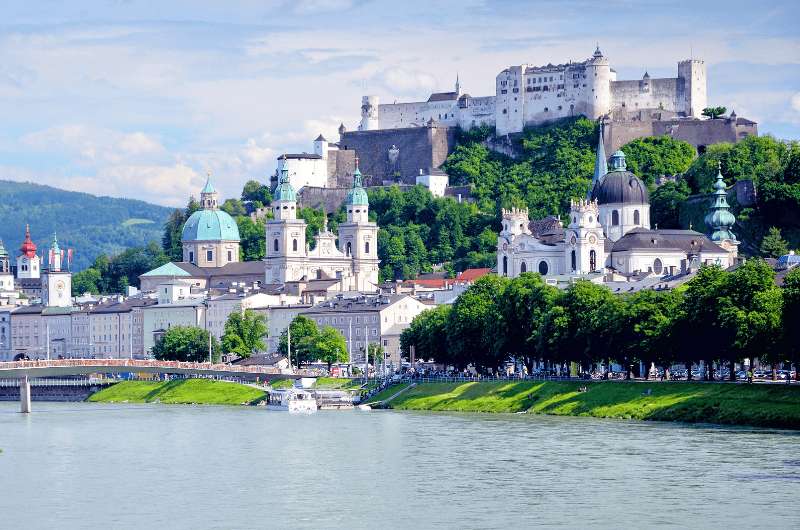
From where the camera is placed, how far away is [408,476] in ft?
192

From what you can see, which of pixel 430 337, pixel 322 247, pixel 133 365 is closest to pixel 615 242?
pixel 430 337

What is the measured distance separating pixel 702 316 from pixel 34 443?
26899 mm

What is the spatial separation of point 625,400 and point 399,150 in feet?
325

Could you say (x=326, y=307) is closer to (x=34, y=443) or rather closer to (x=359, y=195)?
(x=359, y=195)

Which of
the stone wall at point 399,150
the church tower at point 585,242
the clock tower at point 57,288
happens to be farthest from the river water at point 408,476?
the stone wall at point 399,150

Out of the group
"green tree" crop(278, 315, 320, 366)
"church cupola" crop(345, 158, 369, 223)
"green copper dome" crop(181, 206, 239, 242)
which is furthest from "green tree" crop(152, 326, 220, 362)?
"green copper dome" crop(181, 206, 239, 242)

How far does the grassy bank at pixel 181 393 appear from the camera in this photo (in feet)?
356

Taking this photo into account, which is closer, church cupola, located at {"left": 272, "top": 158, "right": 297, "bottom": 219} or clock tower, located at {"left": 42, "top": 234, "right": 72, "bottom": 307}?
church cupola, located at {"left": 272, "top": 158, "right": 297, "bottom": 219}

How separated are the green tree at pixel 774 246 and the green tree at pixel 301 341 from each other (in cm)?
3045

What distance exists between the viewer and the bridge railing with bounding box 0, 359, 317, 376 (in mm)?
100750

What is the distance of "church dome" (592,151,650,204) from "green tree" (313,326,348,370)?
2433 centimetres

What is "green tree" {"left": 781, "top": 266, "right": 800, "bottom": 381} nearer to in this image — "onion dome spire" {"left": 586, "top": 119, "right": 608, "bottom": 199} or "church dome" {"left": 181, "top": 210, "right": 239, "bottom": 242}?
"onion dome spire" {"left": 586, "top": 119, "right": 608, "bottom": 199}

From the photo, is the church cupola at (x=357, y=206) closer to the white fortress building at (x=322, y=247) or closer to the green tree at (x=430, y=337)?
the white fortress building at (x=322, y=247)

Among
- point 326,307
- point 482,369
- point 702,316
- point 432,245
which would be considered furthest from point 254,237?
point 702,316
